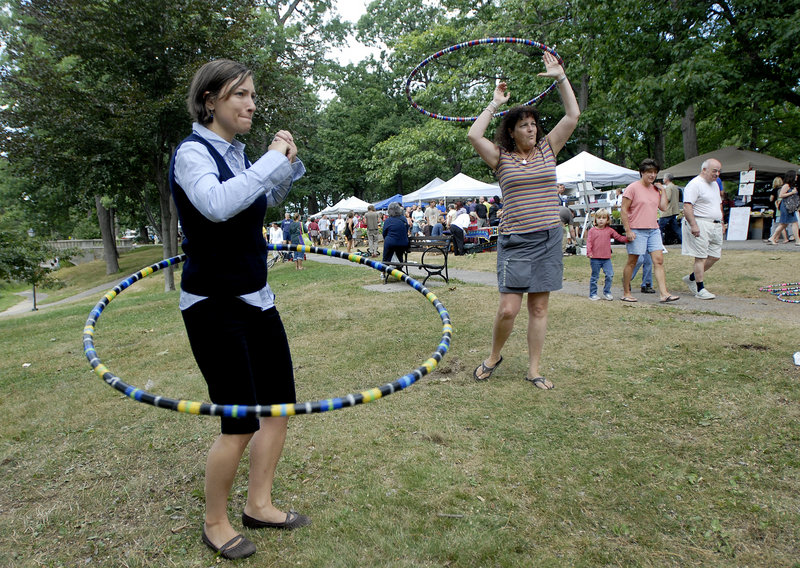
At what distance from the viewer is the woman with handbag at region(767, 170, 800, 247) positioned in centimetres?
1291

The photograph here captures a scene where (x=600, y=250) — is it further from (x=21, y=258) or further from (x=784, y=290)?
(x=21, y=258)

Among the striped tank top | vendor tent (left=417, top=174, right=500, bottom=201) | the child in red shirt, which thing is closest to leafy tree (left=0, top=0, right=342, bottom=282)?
vendor tent (left=417, top=174, right=500, bottom=201)

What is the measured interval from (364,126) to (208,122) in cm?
4313

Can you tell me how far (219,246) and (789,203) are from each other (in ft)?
49.4

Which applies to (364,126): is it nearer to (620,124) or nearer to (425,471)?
(620,124)

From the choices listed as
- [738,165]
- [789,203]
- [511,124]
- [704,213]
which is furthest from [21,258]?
[738,165]

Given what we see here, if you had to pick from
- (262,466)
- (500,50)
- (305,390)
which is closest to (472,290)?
(305,390)

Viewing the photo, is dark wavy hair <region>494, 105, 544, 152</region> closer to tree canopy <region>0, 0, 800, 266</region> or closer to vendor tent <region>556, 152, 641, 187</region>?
tree canopy <region>0, 0, 800, 266</region>

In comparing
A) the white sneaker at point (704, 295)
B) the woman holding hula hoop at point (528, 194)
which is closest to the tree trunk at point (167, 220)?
the white sneaker at point (704, 295)

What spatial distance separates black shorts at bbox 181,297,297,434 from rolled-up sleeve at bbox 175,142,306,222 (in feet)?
1.51

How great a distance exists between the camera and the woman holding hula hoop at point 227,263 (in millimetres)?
2123

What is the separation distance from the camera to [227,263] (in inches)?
90.0

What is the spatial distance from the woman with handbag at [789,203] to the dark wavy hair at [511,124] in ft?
38.4

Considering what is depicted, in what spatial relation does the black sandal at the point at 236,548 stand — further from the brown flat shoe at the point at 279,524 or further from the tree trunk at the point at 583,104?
the tree trunk at the point at 583,104
